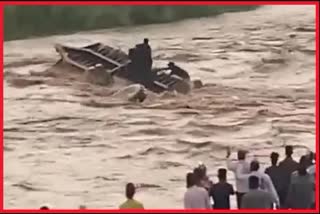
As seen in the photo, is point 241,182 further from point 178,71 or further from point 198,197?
point 178,71

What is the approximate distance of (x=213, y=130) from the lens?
10.9 meters

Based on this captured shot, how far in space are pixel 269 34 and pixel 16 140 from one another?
3466 millimetres

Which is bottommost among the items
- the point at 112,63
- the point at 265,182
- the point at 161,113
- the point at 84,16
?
the point at 265,182

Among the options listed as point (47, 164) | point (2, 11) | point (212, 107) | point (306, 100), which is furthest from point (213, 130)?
point (2, 11)

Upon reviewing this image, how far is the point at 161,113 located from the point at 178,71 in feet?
2.16

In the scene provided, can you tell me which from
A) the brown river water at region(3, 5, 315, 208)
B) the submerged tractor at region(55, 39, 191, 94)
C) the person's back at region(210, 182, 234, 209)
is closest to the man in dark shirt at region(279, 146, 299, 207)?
the person's back at region(210, 182, 234, 209)

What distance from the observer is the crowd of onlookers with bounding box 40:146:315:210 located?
8156 millimetres

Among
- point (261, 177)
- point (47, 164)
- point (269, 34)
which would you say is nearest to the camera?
point (261, 177)

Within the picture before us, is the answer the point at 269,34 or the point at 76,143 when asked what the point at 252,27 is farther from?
the point at 76,143

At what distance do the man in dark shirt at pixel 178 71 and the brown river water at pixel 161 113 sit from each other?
0.32 ft

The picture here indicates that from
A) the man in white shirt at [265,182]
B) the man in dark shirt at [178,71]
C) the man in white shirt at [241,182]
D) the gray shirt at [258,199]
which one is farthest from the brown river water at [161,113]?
the gray shirt at [258,199]

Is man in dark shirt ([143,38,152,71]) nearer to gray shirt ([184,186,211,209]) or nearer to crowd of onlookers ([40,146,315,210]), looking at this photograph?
crowd of onlookers ([40,146,315,210])

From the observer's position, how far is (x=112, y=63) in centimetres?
1132

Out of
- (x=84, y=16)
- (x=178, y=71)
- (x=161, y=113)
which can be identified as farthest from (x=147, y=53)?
(x=84, y=16)
